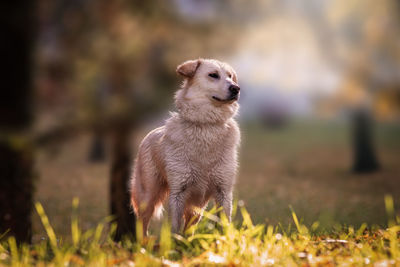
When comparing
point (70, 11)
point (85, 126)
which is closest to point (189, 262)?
point (85, 126)

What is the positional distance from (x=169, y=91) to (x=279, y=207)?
3197 millimetres

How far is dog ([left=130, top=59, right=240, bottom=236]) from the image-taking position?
414 cm

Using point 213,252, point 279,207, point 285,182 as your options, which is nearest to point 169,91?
point 213,252

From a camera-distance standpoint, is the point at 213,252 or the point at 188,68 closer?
the point at 213,252

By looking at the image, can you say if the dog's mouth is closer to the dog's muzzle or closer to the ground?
the dog's muzzle

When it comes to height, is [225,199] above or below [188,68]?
below

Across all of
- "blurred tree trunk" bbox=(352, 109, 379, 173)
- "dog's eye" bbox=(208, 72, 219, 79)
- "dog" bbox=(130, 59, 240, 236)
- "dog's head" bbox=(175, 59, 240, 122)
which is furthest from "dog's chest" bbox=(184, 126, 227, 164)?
"blurred tree trunk" bbox=(352, 109, 379, 173)

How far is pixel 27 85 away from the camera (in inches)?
171

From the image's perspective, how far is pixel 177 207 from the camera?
163 inches

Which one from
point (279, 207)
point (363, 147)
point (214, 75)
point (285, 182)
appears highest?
point (214, 75)

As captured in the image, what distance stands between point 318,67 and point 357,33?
5.26 ft

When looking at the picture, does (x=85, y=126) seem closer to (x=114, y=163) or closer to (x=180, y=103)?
(x=180, y=103)

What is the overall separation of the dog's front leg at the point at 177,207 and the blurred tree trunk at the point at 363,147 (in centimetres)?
1058

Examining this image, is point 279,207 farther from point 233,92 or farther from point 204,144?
point 233,92
